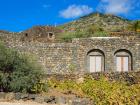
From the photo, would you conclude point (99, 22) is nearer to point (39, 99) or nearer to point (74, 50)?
point (74, 50)

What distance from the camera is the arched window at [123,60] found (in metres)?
39.3

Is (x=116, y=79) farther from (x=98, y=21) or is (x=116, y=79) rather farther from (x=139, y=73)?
(x=98, y=21)

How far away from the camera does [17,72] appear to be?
22031 mm

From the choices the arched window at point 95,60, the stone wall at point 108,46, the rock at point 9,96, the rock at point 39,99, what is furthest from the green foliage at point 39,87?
the arched window at point 95,60

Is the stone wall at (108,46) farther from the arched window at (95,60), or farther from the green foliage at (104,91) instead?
the green foliage at (104,91)

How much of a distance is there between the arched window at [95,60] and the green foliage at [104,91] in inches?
437

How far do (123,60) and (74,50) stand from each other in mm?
4286

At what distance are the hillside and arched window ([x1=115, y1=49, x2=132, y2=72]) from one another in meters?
11.2

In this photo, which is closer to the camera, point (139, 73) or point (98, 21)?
point (139, 73)

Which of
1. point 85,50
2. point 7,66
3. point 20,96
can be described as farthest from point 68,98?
point 85,50

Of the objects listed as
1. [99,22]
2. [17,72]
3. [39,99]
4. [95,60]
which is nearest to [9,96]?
[39,99]

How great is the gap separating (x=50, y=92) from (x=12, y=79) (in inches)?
83.6

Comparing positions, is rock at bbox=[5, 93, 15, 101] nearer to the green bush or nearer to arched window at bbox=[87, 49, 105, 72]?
the green bush

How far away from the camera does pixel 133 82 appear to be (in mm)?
26844
